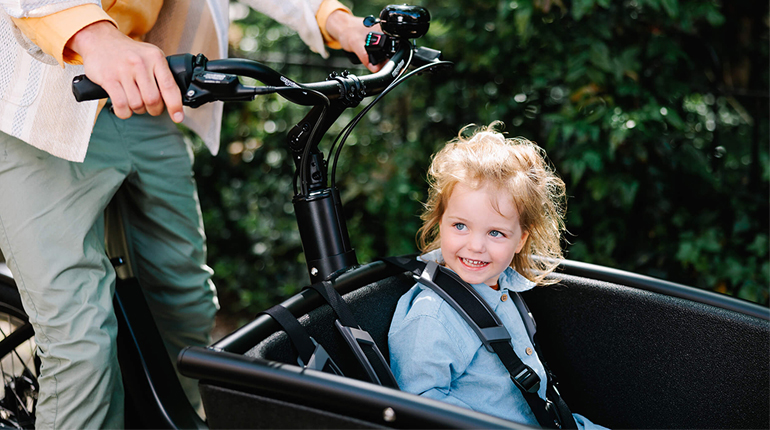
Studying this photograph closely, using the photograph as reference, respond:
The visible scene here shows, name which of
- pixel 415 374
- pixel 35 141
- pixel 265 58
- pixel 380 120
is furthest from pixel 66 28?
pixel 265 58

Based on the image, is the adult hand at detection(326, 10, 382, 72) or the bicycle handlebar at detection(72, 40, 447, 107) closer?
the bicycle handlebar at detection(72, 40, 447, 107)

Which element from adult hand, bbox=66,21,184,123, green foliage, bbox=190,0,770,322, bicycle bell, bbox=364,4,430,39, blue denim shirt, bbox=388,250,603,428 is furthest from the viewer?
green foliage, bbox=190,0,770,322

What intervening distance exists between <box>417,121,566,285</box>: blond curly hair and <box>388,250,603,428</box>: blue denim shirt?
21 centimetres

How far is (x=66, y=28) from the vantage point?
1128 mm

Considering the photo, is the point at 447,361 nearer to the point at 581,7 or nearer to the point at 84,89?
the point at 84,89

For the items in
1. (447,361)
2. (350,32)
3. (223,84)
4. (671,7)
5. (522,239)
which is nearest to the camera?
(223,84)

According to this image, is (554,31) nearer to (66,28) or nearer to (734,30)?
(734,30)

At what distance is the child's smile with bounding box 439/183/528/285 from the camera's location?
141 centimetres

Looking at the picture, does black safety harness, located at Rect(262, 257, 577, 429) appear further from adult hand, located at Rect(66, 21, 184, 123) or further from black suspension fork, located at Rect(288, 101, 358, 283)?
adult hand, located at Rect(66, 21, 184, 123)

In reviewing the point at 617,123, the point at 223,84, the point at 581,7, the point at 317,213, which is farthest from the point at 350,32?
the point at 617,123

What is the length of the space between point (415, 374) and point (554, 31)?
5.67 ft

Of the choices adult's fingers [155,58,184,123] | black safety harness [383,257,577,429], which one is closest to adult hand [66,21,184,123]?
adult's fingers [155,58,184,123]

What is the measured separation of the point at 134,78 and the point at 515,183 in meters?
0.80

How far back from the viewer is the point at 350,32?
5.39 feet
